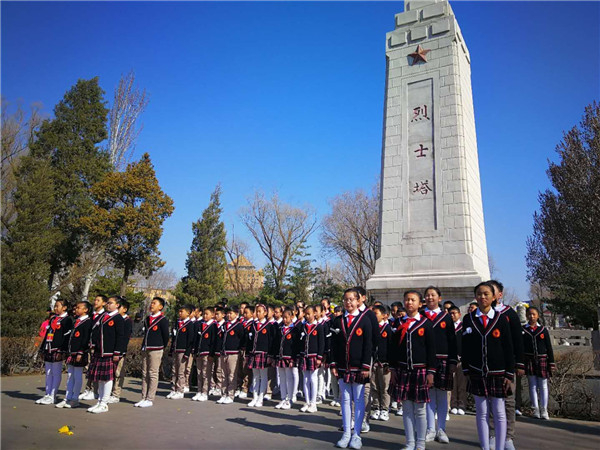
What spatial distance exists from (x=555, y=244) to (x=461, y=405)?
2745cm

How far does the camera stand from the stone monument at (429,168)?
10867 millimetres

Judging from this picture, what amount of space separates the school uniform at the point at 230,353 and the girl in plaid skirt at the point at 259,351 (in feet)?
0.93

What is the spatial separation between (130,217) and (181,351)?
14146 mm

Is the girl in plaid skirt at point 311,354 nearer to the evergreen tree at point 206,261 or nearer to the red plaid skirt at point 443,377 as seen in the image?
the red plaid skirt at point 443,377

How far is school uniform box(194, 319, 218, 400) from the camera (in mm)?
8938

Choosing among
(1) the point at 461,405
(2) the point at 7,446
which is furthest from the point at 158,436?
(1) the point at 461,405

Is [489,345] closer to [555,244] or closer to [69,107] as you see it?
[69,107]

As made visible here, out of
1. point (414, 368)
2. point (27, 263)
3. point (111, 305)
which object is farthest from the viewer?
point (27, 263)

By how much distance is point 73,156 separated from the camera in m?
22.4

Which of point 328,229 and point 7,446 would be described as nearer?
point 7,446

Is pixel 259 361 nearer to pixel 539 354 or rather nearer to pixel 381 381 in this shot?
pixel 381 381

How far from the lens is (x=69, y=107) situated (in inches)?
923

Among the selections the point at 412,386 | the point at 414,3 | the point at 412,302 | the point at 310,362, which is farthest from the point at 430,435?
the point at 414,3

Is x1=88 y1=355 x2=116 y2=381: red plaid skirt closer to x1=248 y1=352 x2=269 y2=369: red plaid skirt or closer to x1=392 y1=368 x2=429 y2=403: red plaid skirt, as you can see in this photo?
x1=248 y1=352 x2=269 y2=369: red plaid skirt
